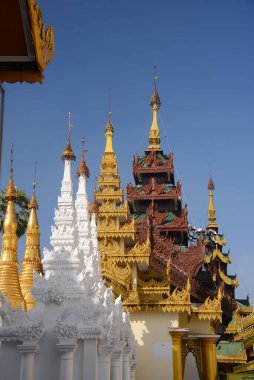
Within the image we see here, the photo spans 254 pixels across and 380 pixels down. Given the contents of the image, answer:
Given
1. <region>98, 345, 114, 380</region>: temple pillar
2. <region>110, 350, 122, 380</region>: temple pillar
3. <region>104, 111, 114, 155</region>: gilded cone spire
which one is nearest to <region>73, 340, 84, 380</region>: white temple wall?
<region>98, 345, 114, 380</region>: temple pillar

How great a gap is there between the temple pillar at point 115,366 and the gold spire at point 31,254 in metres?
6.77

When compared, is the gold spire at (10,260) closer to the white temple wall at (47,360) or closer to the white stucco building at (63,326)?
the white stucco building at (63,326)

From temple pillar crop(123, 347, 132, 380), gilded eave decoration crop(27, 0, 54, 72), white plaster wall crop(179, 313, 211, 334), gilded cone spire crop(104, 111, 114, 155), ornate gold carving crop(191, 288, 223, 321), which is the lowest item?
temple pillar crop(123, 347, 132, 380)

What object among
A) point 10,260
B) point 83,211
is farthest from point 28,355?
point 10,260

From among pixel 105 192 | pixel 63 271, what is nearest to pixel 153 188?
pixel 105 192

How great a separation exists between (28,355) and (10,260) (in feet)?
25.5

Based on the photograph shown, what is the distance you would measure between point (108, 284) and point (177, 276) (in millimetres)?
3510

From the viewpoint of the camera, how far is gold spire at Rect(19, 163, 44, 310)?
20.0m

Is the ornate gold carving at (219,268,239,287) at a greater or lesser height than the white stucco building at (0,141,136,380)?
greater

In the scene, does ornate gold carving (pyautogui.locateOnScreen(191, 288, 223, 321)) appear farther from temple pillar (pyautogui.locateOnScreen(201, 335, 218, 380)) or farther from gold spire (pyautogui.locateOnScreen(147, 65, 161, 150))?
gold spire (pyautogui.locateOnScreen(147, 65, 161, 150))

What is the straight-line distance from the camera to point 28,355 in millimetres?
10672

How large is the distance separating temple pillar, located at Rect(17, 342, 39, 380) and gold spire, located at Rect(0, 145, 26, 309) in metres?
5.74

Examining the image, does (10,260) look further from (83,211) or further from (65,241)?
(65,241)

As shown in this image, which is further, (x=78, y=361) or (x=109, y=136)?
(x=109, y=136)
